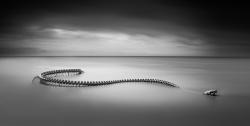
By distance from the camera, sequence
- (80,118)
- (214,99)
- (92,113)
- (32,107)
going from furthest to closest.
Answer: (214,99), (32,107), (92,113), (80,118)

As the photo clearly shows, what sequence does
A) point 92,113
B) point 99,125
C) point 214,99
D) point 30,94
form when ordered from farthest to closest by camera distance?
point 30,94 < point 214,99 < point 92,113 < point 99,125

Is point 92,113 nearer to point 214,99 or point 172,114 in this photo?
point 172,114

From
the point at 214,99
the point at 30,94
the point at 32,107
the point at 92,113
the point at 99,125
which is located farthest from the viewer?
the point at 30,94

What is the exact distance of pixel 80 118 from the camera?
16812 millimetres

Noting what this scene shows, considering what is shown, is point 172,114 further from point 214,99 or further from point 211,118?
point 214,99

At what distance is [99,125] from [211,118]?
7700 millimetres

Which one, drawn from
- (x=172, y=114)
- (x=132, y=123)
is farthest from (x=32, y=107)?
(x=172, y=114)

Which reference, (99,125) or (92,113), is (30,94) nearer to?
(92,113)

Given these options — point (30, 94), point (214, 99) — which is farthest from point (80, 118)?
point (214, 99)

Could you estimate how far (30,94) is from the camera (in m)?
26.8

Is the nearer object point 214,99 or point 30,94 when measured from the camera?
point 214,99

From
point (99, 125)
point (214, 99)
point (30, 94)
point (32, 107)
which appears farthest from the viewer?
point (30, 94)

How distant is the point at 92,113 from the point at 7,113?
231 inches

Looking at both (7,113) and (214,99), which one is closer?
(7,113)
